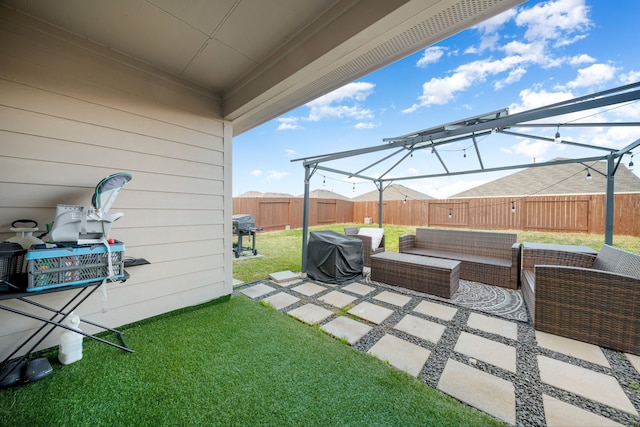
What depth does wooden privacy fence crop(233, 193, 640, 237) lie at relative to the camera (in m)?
6.80

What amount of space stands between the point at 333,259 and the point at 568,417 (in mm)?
2755

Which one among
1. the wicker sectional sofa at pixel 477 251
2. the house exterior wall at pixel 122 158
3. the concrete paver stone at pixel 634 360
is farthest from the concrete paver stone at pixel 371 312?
the wicker sectional sofa at pixel 477 251

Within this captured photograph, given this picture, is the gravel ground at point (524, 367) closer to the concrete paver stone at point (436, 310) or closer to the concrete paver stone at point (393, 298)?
the concrete paver stone at point (436, 310)

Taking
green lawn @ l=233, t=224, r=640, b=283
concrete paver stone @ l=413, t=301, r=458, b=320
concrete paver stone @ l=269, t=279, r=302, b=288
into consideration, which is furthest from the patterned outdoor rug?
green lawn @ l=233, t=224, r=640, b=283

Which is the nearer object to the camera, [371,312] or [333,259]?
[371,312]

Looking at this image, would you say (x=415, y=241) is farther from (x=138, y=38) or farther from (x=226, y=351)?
(x=138, y=38)

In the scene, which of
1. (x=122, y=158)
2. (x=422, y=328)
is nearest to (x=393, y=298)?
(x=422, y=328)

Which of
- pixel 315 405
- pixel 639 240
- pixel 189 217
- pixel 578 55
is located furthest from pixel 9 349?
pixel 639 240

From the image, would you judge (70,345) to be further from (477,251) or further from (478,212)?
(478,212)

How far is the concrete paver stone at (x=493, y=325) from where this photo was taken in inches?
87.4

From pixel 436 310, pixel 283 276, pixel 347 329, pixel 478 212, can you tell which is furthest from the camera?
pixel 478 212

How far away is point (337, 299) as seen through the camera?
304 centimetres

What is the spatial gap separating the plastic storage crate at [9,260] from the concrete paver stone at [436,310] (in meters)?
3.41

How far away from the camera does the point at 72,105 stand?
1.85m
